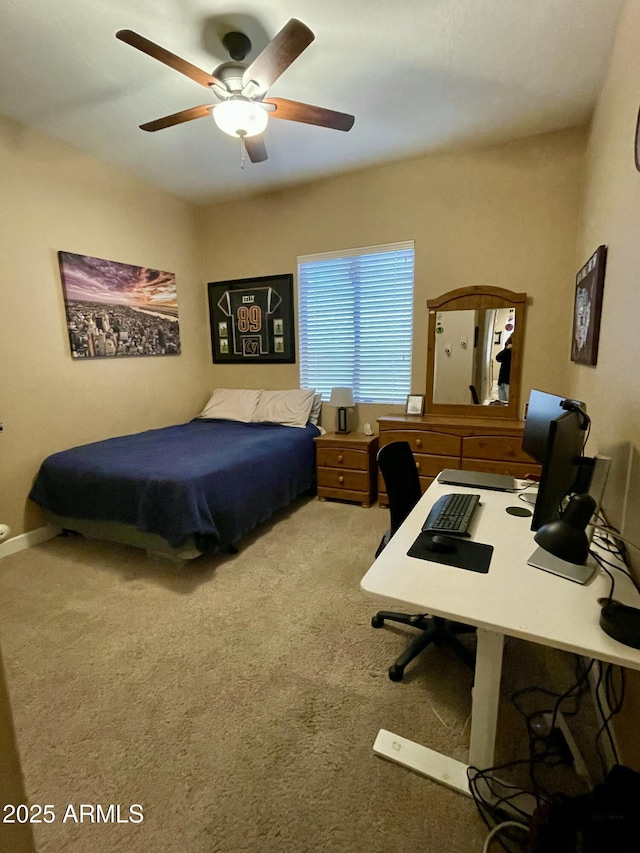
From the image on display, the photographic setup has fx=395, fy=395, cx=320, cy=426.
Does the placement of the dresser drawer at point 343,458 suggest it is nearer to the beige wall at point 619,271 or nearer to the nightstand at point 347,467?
the nightstand at point 347,467

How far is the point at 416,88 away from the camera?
2.36 metres

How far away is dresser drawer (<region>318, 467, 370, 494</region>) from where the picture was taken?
3.42m

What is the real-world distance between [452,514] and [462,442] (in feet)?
5.54

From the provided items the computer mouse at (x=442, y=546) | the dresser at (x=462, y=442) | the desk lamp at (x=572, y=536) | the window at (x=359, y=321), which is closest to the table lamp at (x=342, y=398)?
the window at (x=359, y=321)

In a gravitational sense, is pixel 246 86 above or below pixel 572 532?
above

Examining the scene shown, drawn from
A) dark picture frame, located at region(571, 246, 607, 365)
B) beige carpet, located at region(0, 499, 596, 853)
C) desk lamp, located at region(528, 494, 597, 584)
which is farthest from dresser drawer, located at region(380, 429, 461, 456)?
desk lamp, located at region(528, 494, 597, 584)

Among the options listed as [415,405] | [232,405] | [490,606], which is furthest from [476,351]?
[490,606]

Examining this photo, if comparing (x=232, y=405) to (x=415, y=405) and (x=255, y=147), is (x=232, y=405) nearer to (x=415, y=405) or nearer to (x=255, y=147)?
(x=415, y=405)

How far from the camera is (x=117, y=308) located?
136 inches

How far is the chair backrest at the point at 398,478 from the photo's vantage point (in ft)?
5.90

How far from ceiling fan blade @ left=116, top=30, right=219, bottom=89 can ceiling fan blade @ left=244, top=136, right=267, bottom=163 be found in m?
0.45

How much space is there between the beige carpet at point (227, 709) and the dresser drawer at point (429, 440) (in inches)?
44.6

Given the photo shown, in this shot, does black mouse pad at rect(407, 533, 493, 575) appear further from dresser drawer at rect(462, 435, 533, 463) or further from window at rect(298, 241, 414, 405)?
window at rect(298, 241, 414, 405)

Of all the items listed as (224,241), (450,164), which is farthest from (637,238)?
(224,241)
